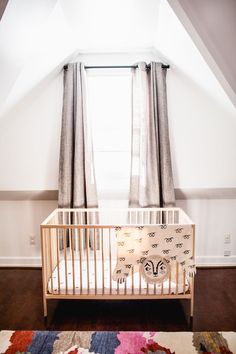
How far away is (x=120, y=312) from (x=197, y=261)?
3.85 ft

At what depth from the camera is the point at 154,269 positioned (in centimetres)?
217

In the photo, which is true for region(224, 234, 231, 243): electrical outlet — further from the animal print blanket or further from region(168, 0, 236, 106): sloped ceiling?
region(168, 0, 236, 106): sloped ceiling

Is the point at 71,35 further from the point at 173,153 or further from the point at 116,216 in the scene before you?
the point at 116,216

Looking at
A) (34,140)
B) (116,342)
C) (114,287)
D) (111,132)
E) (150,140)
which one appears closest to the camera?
(116,342)

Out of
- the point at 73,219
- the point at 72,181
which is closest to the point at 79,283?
the point at 73,219

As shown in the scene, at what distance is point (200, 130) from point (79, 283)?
1.82m

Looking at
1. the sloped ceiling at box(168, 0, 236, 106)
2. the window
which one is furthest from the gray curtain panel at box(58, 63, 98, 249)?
the sloped ceiling at box(168, 0, 236, 106)

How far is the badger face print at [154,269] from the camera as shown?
7.10 ft

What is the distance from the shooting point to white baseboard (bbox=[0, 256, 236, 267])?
10.4ft

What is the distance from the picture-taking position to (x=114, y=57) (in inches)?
114

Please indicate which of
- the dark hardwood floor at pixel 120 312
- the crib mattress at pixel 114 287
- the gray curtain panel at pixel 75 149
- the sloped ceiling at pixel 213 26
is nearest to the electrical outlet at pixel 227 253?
the dark hardwood floor at pixel 120 312

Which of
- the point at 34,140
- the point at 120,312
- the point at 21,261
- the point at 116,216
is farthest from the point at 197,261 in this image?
the point at 34,140

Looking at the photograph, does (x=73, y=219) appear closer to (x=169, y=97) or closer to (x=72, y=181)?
(x=72, y=181)

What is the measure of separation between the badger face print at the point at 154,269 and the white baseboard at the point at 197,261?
113cm
